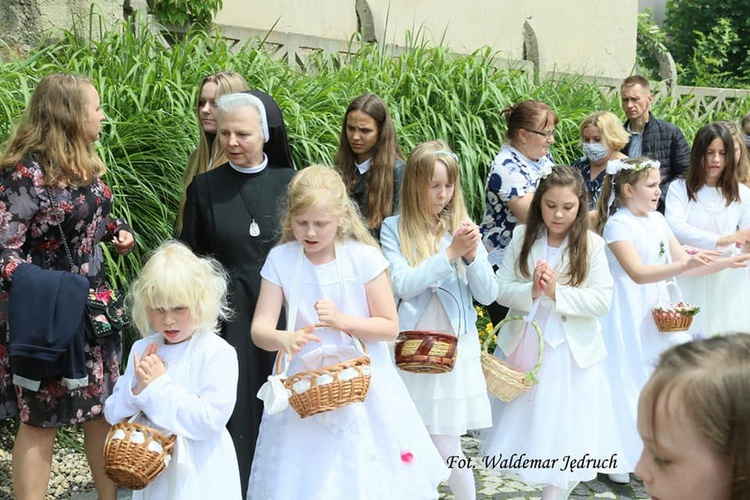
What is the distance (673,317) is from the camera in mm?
4895

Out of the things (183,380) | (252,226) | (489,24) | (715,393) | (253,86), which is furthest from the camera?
(489,24)

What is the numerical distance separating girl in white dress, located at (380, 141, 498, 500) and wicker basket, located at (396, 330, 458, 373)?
279 mm

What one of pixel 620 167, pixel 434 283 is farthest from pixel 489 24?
pixel 434 283

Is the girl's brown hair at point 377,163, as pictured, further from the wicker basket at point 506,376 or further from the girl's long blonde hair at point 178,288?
the girl's long blonde hair at point 178,288

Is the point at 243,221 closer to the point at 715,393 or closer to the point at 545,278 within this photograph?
the point at 545,278

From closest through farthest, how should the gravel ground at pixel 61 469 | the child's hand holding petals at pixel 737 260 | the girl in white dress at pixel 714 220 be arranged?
→ 1. the gravel ground at pixel 61 469
2. the child's hand holding petals at pixel 737 260
3. the girl in white dress at pixel 714 220

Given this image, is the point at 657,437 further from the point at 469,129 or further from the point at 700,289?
the point at 469,129

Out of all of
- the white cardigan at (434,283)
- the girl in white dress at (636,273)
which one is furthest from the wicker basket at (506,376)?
the girl in white dress at (636,273)

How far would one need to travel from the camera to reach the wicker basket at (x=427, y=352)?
3930 mm

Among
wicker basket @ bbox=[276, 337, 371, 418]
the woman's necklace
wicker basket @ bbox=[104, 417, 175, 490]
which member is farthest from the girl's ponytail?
wicker basket @ bbox=[104, 417, 175, 490]

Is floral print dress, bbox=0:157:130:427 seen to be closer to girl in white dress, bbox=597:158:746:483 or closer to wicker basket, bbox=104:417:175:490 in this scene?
wicker basket, bbox=104:417:175:490

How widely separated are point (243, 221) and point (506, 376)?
1364 mm

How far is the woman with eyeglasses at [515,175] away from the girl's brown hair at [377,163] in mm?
607

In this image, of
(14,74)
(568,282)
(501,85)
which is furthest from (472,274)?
(501,85)
